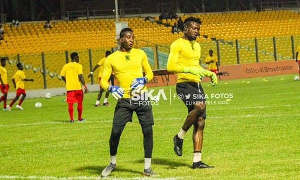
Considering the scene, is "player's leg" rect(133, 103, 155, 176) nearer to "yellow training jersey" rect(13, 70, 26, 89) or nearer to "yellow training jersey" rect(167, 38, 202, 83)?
"yellow training jersey" rect(167, 38, 202, 83)

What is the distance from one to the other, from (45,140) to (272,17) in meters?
51.2

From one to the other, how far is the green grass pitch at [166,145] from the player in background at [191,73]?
2.15 ft

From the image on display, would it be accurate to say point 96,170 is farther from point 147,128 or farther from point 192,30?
point 192,30

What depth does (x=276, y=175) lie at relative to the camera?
10.8 metres

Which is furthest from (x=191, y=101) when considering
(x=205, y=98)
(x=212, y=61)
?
(x=212, y=61)

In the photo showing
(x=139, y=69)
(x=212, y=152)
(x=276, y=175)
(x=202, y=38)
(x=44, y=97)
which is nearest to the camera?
(x=276, y=175)

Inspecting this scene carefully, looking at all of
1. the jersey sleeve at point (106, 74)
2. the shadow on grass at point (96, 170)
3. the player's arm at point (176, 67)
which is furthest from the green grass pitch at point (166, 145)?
the player's arm at point (176, 67)

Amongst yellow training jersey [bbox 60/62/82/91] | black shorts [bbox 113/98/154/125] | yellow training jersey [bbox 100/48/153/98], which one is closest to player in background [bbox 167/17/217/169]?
yellow training jersey [bbox 100/48/153/98]

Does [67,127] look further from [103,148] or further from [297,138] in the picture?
[297,138]

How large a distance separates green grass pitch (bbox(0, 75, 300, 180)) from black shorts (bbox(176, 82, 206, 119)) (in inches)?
38.6

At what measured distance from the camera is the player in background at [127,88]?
11797 mm

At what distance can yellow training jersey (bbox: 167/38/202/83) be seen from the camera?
12.4 meters

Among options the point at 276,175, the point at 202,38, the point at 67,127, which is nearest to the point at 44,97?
the point at 202,38

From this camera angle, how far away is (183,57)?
12.6m
